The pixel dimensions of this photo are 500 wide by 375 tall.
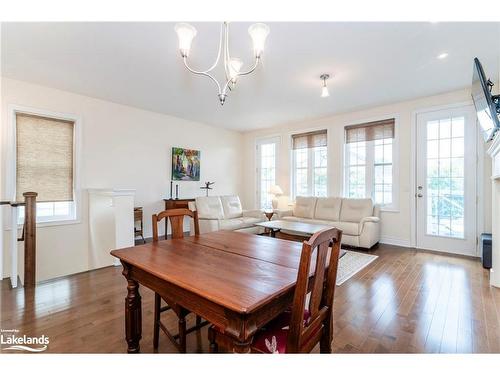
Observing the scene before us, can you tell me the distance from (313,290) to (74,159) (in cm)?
435

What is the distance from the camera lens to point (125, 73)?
3.20 m

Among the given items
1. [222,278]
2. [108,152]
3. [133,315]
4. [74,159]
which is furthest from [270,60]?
[74,159]

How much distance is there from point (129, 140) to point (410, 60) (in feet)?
15.2

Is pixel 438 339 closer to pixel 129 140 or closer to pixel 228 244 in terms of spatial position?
pixel 228 244

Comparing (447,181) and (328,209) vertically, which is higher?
(447,181)

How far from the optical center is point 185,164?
217 inches

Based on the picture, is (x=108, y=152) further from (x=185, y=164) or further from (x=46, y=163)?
(x=185, y=164)

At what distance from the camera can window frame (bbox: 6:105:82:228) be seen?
333cm

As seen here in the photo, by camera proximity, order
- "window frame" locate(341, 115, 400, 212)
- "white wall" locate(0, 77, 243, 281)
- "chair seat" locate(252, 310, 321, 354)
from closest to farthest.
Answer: "chair seat" locate(252, 310, 321, 354) → "white wall" locate(0, 77, 243, 281) → "window frame" locate(341, 115, 400, 212)

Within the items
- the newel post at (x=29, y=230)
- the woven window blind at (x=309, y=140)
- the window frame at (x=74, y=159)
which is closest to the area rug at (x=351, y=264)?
the woven window blind at (x=309, y=140)

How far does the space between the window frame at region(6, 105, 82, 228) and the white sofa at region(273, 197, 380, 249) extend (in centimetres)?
368

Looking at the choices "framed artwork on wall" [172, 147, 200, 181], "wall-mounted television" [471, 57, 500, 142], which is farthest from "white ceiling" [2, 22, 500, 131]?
"framed artwork on wall" [172, 147, 200, 181]

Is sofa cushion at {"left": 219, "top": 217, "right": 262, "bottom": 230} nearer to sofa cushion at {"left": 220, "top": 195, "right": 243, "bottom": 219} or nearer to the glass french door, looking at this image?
sofa cushion at {"left": 220, "top": 195, "right": 243, "bottom": 219}
